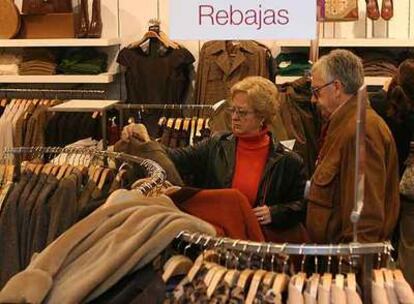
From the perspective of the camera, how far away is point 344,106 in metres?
2.90

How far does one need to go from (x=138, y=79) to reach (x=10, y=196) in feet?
8.83

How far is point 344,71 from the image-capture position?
2.93 m

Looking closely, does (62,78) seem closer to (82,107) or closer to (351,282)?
(82,107)

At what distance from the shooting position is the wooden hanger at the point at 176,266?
1.89 m

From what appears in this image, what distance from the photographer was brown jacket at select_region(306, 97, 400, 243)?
8.68 ft

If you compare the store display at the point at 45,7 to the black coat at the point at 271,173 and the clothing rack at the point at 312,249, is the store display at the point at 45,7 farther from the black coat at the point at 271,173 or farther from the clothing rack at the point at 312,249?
the clothing rack at the point at 312,249

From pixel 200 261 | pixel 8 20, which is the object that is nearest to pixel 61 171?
pixel 200 261

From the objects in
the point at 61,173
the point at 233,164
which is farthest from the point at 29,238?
the point at 233,164

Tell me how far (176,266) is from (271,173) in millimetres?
1279

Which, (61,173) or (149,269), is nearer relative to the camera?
(149,269)

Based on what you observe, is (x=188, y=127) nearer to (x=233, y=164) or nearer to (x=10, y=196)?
(x=233, y=164)

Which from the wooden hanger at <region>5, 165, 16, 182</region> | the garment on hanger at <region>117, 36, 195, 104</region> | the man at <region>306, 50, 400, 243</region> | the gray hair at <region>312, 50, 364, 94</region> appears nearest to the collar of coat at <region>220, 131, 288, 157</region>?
the man at <region>306, 50, 400, 243</region>

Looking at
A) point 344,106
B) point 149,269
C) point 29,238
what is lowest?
point 29,238

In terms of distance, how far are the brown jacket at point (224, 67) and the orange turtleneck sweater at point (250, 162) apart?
2092 millimetres
